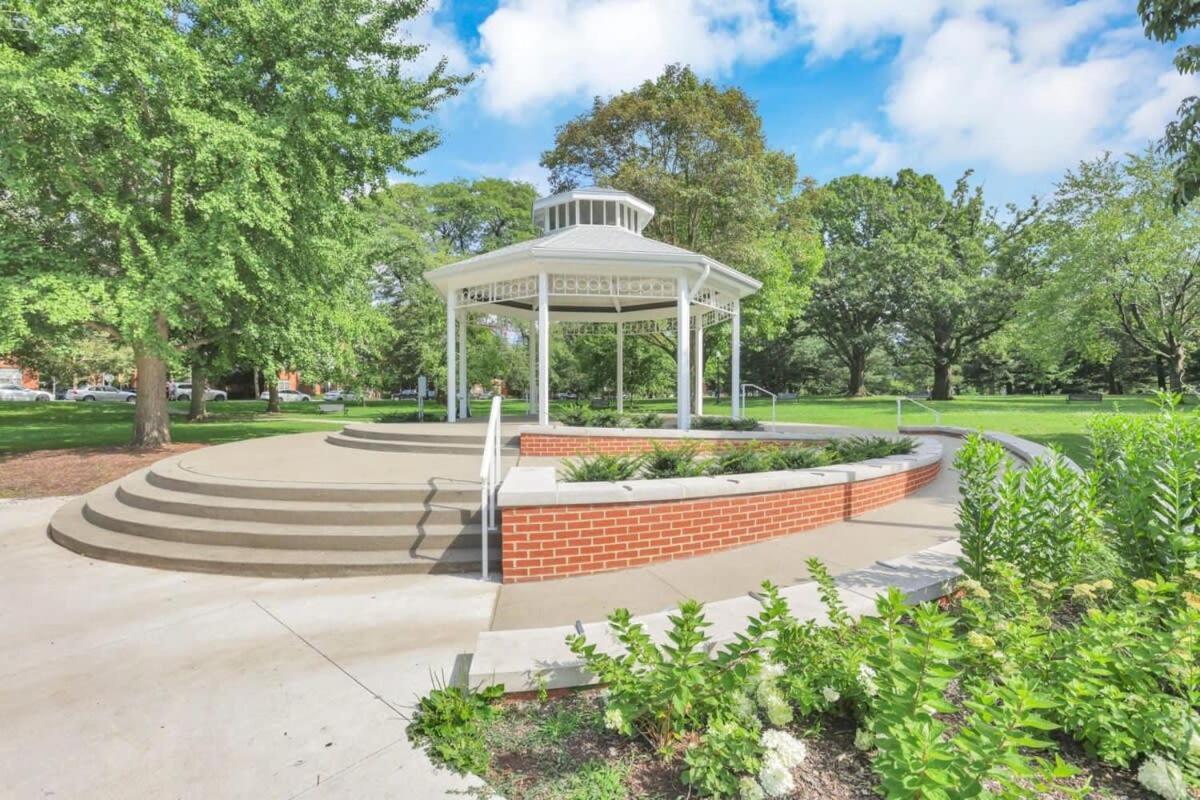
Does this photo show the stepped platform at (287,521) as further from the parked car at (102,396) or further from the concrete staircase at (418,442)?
the parked car at (102,396)

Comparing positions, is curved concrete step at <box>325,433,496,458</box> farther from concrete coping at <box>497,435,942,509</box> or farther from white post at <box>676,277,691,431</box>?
white post at <box>676,277,691,431</box>

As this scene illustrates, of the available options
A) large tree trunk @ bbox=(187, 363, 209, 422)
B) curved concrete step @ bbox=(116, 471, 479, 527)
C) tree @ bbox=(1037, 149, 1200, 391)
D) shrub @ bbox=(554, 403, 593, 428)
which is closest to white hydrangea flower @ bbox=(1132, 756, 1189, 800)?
curved concrete step @ bbox=(116, 471, 479, 527)

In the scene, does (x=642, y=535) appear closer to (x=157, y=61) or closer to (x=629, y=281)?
(x=629, y=281)

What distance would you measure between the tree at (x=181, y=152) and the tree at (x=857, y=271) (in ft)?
86.7

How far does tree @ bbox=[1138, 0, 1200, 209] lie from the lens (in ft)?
19.1

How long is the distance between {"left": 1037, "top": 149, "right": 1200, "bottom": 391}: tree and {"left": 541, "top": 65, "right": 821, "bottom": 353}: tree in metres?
10.6

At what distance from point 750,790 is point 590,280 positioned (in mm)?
9310

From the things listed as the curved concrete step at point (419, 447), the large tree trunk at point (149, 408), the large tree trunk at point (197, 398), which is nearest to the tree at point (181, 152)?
the large tree trunk at point (149, 408)

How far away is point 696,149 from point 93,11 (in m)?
15.9

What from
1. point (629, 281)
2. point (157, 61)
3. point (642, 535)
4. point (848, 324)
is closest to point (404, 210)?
point (157, 61)

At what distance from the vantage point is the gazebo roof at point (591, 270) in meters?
8.82

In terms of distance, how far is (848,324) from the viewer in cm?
3294

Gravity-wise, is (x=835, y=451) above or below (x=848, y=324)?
below

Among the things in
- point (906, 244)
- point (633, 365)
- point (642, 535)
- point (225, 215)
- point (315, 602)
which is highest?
point (906, 244)
